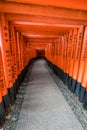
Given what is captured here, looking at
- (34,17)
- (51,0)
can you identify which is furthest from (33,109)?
(51,0)

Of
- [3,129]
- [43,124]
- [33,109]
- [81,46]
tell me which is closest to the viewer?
[3,129]

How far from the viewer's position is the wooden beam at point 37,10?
5.98ft

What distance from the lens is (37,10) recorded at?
1.96 m

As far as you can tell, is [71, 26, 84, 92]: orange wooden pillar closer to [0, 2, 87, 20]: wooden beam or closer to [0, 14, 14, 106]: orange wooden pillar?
[0, 2, 87, 20]: wooden beam

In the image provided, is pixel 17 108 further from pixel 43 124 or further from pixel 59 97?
pixel 59 97

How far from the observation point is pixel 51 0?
1593 millimetres

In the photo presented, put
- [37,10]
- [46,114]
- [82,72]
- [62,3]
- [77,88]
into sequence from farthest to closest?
[77,88]
[82,72]
[46,114]
[37,10]
[62,3]

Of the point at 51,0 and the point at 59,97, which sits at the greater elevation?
the point at 51,0

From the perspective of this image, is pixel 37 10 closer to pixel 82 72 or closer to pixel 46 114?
pixel 82 72

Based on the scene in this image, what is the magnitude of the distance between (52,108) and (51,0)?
7.61ft

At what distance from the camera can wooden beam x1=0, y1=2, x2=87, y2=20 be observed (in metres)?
1.82

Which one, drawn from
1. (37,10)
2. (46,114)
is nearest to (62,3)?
(37,10)

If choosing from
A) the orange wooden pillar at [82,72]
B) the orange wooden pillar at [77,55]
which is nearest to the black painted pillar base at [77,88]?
the orange wooden pillar at [82,72]

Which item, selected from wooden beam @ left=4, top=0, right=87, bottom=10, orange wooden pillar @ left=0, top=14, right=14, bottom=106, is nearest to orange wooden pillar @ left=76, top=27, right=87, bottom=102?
wooden beam @ left=4, top=0, right=87, bottom=10
